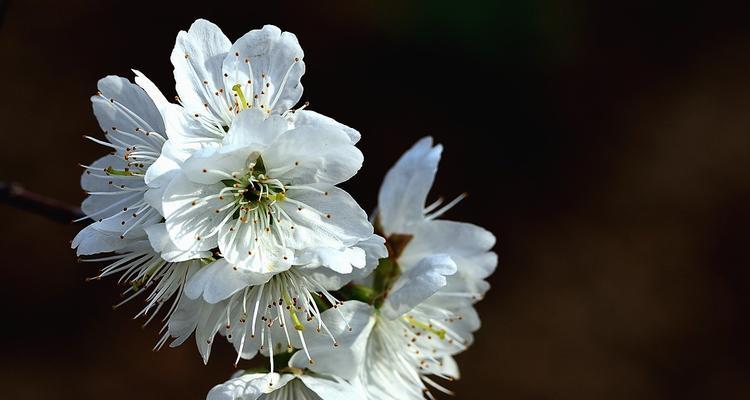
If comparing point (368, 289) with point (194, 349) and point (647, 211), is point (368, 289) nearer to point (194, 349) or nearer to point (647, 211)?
point (194, 349)

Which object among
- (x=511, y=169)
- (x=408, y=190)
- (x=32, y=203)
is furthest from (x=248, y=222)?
(x=511, y=169)

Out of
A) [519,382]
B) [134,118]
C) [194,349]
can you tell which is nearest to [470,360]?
[519,382]

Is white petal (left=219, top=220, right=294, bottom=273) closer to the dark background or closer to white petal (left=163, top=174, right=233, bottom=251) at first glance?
white petal (left=163, top=174, right=233, bottom=251)

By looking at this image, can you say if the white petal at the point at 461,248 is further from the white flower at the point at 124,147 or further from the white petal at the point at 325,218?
the white flower at the point at 124,147

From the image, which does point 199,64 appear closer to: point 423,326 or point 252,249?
point 252,249

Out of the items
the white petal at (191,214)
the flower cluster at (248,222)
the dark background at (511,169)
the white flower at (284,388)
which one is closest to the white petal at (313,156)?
the flower cluster at (248,222)

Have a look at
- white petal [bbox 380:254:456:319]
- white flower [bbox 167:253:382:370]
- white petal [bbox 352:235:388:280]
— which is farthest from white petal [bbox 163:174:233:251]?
white petal [bbox 380:254:456:319]
